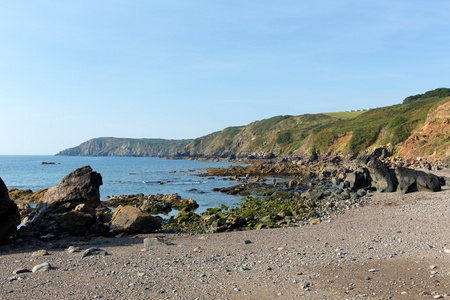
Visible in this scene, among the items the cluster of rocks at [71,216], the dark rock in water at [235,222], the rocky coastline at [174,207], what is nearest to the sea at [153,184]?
the rocky coastline at [174,207]

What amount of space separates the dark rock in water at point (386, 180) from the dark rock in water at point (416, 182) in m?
2.35

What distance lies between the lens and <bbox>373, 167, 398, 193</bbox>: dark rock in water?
36.4 meters

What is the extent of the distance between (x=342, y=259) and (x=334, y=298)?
4424 mm

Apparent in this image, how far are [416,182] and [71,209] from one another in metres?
35.3

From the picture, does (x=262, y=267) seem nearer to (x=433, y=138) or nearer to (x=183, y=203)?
(x=183, y=203)

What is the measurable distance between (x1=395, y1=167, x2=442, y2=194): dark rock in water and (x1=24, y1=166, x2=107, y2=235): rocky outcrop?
1228 inches

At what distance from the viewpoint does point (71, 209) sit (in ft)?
86.1

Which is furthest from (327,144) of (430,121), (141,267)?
(141,267)

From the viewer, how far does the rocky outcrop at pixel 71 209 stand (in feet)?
76.6

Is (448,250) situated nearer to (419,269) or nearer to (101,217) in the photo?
(419,269)

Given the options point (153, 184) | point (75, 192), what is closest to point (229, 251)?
point (75, 192)

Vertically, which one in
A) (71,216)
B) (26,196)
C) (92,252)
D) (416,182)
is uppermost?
(416,182)

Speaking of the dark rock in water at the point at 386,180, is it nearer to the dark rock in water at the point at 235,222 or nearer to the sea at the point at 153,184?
the sea at the point at 153,184

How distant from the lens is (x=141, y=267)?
533 inches
